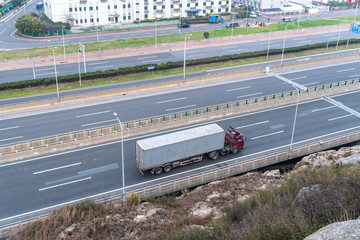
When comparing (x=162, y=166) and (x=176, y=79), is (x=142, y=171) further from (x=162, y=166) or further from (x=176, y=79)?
(x=176, y=79)

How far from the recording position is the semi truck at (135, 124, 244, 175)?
3550 cm

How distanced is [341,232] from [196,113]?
34354 millimetres

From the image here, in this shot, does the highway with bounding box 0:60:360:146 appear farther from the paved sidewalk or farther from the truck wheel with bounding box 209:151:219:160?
the paved sidewalk

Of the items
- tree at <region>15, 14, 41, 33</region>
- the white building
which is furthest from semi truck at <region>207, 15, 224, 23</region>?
tree at <region>15, 14, 41, 33</region>

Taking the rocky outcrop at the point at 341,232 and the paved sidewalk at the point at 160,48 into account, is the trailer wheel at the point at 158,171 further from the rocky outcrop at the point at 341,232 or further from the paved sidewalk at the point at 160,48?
the paved sidewalk at the point at 160,48

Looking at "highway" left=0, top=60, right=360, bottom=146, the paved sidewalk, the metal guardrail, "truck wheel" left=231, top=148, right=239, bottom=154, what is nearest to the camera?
the metal guardrail

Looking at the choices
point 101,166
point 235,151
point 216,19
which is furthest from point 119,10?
point 235,151

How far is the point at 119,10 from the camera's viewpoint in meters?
104

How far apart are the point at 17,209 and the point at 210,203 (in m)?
16.9

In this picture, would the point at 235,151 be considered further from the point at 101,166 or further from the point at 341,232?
the point at 341,232

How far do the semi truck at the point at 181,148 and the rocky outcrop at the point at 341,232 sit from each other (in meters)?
21.5

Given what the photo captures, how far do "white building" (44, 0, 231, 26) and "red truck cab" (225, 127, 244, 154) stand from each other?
74301 millimetres

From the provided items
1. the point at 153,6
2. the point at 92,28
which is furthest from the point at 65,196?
the point at 153,6

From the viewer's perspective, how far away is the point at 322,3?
138 meters
